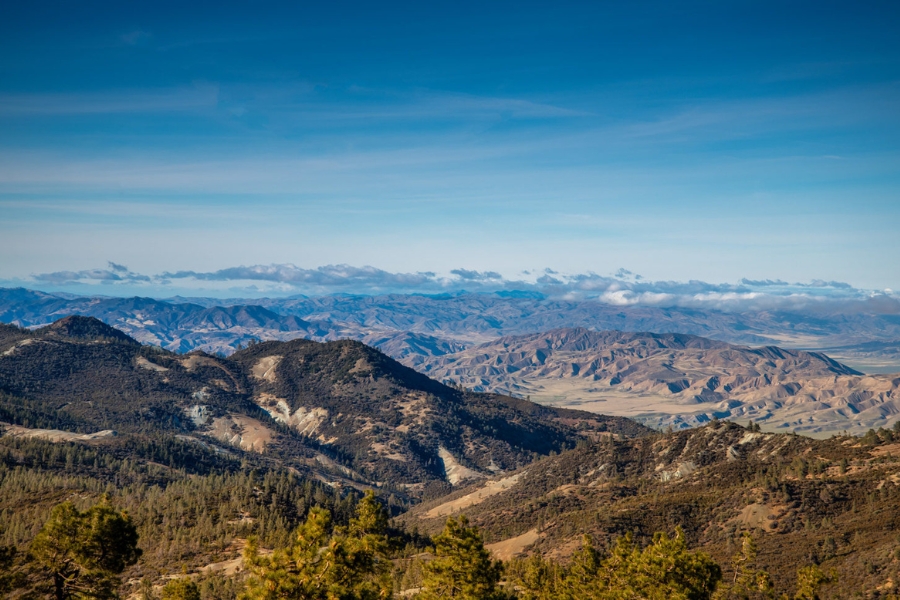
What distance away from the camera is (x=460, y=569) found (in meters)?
59.7

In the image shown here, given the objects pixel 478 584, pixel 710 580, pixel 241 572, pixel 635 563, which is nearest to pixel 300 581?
pixel 478 584

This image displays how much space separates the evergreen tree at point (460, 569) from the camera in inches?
2338

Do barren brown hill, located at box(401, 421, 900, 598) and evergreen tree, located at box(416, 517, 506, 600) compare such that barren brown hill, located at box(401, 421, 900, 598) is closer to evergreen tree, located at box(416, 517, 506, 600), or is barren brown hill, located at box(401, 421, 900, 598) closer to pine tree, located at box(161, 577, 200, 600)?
evergreen tree, located at box(416, 517, 506, 600)

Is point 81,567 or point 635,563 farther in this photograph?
point 635,563

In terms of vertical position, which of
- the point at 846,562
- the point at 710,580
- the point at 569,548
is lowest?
the point at 569,548

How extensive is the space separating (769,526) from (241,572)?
393ft

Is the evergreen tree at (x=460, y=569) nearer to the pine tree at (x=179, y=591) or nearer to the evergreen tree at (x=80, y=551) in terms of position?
the pine tree at (x=179, y=591)

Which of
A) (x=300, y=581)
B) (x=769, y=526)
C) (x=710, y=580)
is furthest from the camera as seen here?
(x=769, y=526)

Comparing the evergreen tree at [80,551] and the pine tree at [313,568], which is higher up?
the pine tree at [313,568]

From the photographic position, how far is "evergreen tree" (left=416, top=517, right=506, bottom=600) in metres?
59.4

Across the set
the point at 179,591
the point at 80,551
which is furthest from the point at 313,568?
the point at 80,551

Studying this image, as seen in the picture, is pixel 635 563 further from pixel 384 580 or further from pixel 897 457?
pixel 897 457

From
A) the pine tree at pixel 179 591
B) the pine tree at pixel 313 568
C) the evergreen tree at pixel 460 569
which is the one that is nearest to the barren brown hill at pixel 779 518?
the evergreen tree at pixel 460 569

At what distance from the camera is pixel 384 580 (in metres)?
54.4
